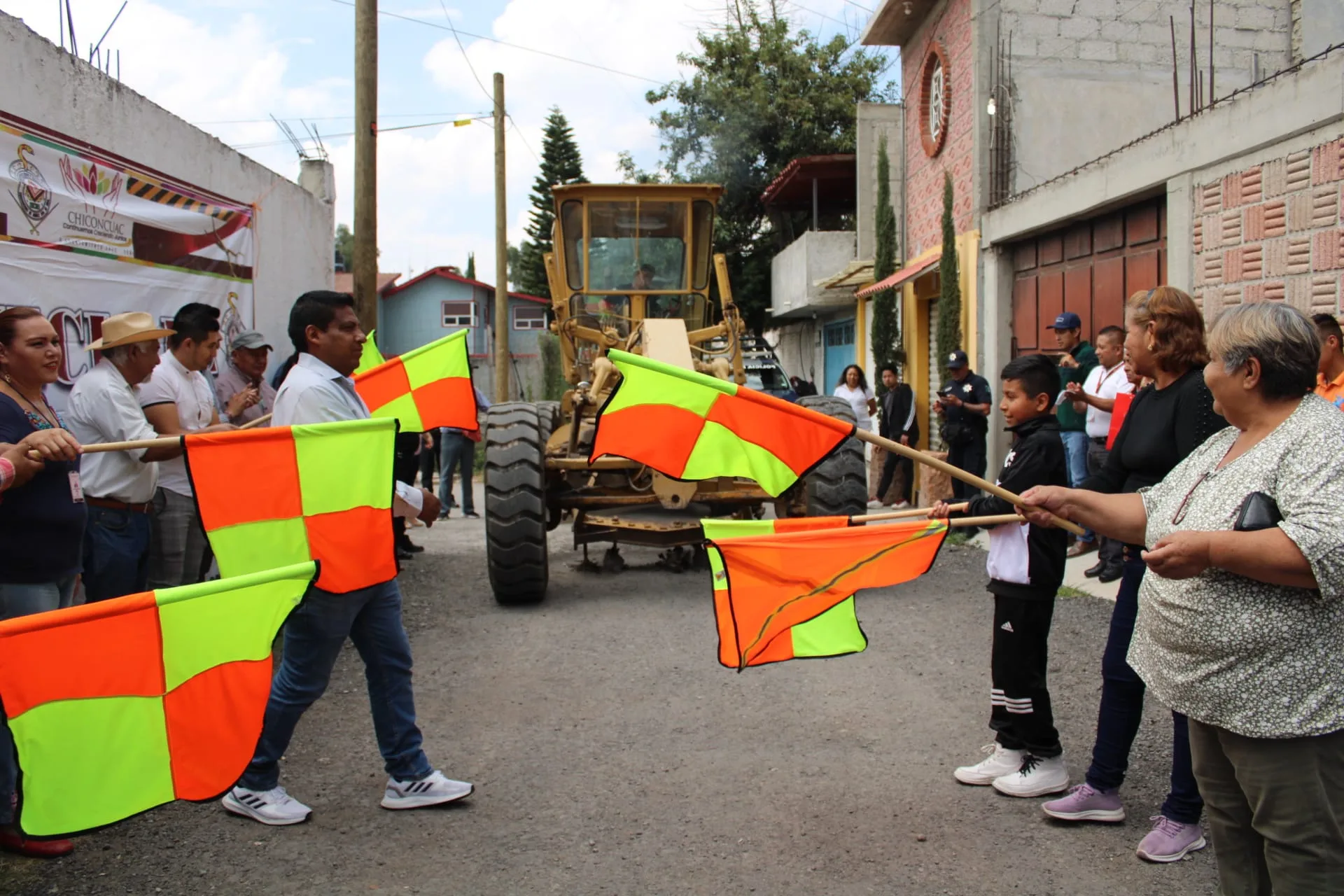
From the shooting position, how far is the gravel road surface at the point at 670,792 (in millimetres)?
3354

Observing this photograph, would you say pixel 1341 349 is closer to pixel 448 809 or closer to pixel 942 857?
pixel 942 857

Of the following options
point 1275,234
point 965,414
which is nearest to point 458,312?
point 965,414

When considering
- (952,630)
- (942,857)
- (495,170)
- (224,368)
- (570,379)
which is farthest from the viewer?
(495,170)

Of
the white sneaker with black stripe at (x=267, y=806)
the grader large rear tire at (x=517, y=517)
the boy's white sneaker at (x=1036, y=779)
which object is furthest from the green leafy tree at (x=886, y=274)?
the white sneaker with black stripe at (x=267, y=806)

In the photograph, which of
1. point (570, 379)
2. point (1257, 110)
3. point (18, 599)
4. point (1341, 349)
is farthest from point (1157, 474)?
point (570, 379)

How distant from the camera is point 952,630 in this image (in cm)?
645

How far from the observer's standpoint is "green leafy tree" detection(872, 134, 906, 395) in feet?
47.7

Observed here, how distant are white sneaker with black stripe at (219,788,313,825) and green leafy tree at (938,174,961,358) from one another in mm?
9719

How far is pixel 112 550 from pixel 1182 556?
3944 mm

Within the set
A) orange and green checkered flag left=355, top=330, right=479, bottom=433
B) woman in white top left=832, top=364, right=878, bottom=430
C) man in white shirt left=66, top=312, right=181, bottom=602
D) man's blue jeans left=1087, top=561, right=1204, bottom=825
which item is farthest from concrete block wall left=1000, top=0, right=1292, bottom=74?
man in white shirt left=66, top=312, right=181, bottom=602

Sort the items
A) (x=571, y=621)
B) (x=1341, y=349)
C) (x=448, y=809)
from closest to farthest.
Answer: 1. (x=448, y=809)
2. (x=1341, y=349)
3. (x=571, y=621)

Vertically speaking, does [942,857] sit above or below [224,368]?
below

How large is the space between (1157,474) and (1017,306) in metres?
8.04

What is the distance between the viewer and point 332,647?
3.79 metres
